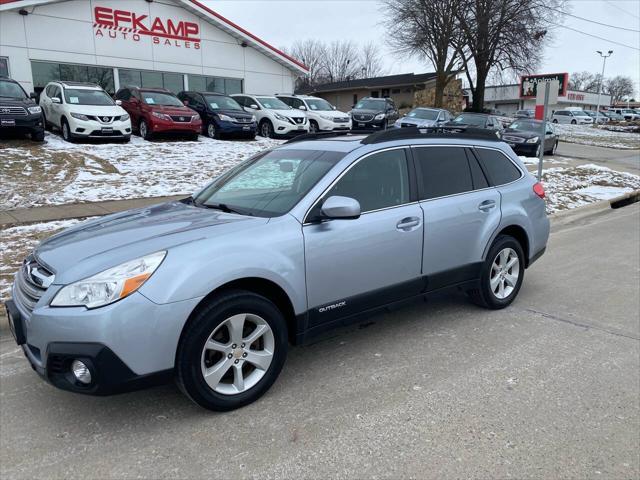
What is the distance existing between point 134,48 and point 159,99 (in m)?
7.34

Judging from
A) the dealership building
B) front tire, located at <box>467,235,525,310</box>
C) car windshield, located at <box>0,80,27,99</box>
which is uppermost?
the dealership building

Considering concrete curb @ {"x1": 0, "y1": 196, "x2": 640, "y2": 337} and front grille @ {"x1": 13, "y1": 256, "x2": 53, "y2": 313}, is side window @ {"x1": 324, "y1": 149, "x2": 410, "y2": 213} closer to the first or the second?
front grille @ {"x1": 13, "y1": 256, "x2": 53, "y2": 313}

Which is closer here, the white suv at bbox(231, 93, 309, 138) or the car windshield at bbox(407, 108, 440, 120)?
the white suv at bbox(231, 93, 309, 138)

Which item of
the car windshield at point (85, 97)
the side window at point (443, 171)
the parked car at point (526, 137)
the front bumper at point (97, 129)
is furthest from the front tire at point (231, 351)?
the parked car at point (526, 137)

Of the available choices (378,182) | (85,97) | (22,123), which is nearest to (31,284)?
(378,182)

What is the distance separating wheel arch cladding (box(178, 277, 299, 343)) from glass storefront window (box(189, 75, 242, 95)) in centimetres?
2326

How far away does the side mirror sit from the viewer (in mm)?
3381

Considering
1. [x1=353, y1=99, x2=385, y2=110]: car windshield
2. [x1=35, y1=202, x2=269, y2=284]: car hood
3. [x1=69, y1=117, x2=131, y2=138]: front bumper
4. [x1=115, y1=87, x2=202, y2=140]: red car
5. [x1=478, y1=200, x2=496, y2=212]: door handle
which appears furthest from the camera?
[x1=353, y1=99, x2=385, y2=110]: car windshield

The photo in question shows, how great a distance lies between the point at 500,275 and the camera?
4.95 meters

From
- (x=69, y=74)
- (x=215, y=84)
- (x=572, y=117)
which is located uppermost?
(x=69, y=74)

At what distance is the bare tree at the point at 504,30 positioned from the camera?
37781 mm

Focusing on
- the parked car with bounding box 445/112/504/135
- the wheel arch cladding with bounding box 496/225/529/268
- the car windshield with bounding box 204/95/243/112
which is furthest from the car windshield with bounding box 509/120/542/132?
the wheel arch cladding with bounding box 496/225/529/268

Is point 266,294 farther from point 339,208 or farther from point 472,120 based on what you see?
point 472,120

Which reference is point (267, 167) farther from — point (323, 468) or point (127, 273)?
point (323, 468)
